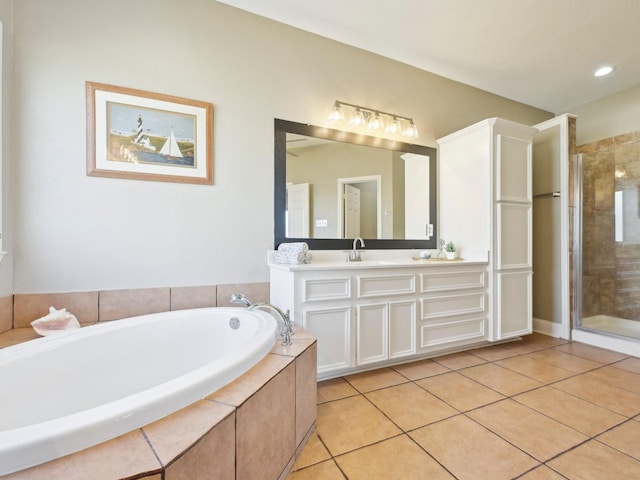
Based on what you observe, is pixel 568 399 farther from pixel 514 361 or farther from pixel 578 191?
pixel 578 191

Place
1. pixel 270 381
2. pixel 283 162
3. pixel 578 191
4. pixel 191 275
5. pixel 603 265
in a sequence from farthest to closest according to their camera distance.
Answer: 1. pixel 603 265
2. pixel 578 191
3. pixel 283 162
4. pixel 191 275
5. pixel 270 381

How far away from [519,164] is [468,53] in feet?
3.53

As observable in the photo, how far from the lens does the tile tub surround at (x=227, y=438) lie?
0.62 metres

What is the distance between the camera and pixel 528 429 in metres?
1.51

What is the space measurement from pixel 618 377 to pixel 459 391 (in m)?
1.22

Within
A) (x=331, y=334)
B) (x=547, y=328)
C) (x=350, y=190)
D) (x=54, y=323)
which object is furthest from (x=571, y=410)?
(x=54, y=323)

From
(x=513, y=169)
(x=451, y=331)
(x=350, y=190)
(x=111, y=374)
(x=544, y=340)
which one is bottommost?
(x=544, y=340)

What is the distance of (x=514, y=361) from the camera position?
239 cm

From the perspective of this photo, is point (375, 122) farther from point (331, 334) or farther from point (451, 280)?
point (331, 334)

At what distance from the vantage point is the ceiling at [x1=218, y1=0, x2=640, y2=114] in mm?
2092

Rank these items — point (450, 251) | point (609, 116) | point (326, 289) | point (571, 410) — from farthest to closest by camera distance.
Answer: point (609, 116) → point (450, 251) → point (326, 289) → point (571, 410)

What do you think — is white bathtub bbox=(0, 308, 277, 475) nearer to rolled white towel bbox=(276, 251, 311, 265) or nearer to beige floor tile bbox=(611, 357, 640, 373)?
rolled white towel bbox=(276, 251, 311, 265)

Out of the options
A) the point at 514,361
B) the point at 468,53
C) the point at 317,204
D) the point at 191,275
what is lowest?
the point at 514,361

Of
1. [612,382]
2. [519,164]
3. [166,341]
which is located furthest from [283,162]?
[612,382]
